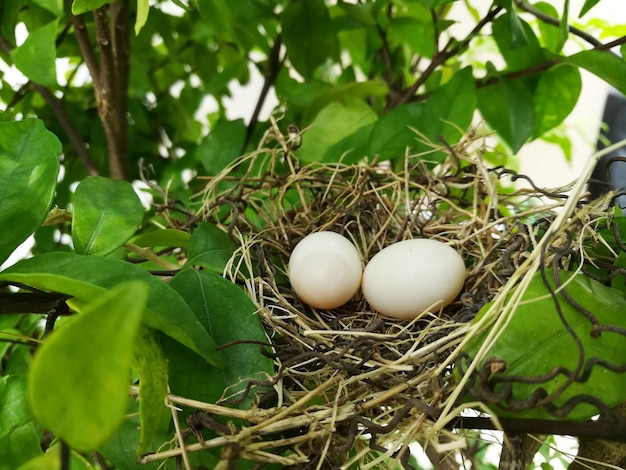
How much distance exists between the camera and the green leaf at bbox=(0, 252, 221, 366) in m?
0.24

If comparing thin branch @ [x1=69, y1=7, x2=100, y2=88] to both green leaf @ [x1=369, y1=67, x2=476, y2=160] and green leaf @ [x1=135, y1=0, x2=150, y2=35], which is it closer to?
green leaf @ [x1=135, y1=0, x2=150, y2=35]

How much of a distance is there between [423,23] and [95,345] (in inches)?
19.8

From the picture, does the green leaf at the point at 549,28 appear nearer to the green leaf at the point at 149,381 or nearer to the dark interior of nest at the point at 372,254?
the dark interior of nest at the point at 372,254

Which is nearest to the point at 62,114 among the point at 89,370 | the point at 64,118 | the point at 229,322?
the point at 64,118

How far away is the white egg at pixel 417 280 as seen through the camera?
40 cm

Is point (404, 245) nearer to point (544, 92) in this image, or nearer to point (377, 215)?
point (377, 215)

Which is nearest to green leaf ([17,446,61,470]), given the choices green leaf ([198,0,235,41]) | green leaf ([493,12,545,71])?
green leaf ([198,0,235,41])

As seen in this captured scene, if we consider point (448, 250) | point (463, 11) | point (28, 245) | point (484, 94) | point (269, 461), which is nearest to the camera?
point (269, 461)

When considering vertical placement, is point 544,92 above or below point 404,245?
above

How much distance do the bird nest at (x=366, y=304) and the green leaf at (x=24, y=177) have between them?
0.12 meters

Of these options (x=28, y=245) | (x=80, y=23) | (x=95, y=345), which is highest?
(x=80, y=23)

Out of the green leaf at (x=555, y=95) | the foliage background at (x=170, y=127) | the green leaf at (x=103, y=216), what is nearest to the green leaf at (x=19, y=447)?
the foliage background at (x=170, y=127)

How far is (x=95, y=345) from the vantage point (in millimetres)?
149

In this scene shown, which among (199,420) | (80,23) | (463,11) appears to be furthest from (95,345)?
(463,11)
